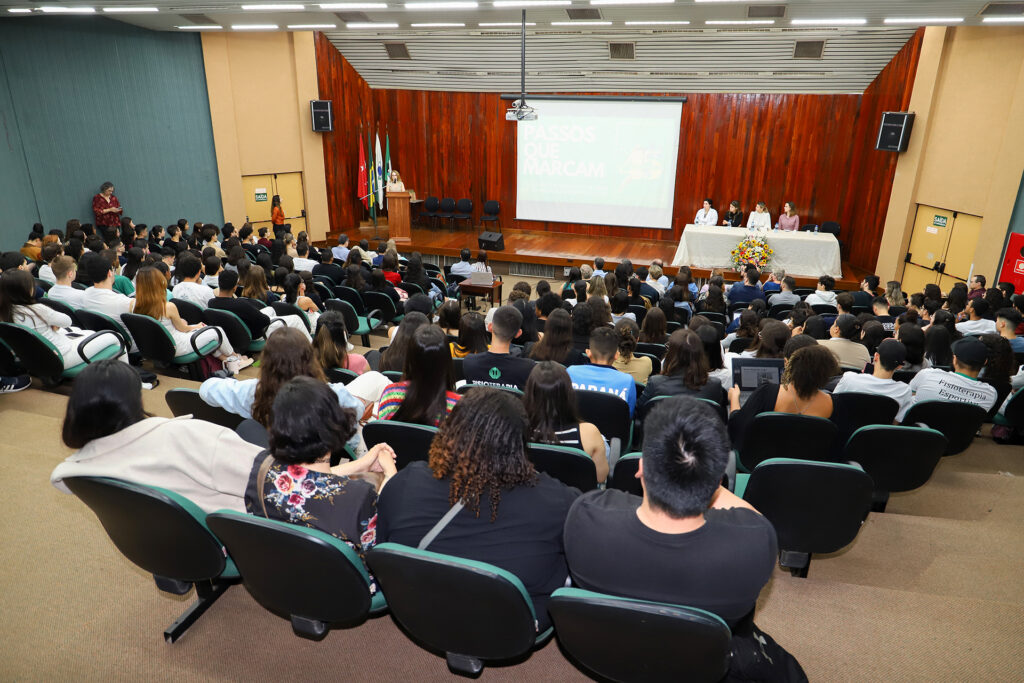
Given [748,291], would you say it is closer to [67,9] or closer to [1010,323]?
[1010,323]

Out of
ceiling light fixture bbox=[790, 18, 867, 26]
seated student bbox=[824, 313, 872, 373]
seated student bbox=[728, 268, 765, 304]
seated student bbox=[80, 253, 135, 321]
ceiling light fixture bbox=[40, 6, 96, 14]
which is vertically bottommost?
seated student bbox=[728, 268, 765, 304]

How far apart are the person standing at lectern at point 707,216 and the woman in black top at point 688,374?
9.27 metres

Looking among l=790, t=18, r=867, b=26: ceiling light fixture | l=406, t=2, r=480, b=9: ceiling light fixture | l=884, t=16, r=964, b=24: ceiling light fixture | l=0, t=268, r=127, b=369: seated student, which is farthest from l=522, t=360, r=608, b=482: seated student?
l=790, t=18, r=867, b=26: ceiling light fixture

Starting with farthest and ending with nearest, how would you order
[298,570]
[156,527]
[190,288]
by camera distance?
[190,288] → [156,527] → [298,570]

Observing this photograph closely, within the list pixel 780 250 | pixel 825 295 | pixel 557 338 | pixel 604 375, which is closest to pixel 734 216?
pixel 780 250

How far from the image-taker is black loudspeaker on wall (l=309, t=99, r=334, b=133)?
40.5 ft

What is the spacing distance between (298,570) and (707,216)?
11668 millimetres

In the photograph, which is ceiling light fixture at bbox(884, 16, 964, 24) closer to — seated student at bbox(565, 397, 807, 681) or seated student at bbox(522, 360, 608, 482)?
seated student at bbox(522, 360, 608, 482)

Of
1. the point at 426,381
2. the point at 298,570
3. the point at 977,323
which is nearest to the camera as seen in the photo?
the point at 298,570

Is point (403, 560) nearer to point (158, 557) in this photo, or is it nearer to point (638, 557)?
point (638, 557)

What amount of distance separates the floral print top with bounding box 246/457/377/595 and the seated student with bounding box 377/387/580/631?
9 cm

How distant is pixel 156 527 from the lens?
1.97 m

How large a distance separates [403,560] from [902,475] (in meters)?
2.74

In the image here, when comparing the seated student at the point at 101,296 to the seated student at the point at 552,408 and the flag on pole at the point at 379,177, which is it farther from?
the flag on pole at the point at 379,177
